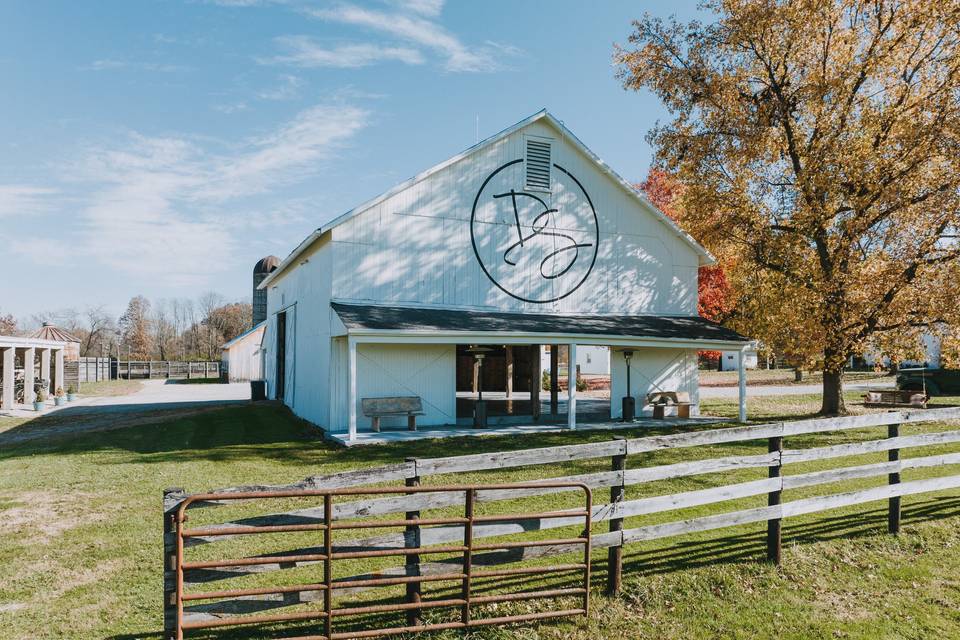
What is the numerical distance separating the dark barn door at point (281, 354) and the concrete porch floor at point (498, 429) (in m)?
9.81

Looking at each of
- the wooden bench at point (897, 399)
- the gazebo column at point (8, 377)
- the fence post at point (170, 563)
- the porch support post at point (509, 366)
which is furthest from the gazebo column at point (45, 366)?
the wooden bench at point (897, 399)

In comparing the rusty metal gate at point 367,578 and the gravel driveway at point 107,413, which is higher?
the rusty metal gate at point 367,578

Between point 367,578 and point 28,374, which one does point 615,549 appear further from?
point 28,374

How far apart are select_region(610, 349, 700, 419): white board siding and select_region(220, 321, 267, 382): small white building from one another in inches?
1262

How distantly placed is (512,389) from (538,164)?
13.4 metres

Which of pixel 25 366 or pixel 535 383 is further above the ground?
pixel 25 366

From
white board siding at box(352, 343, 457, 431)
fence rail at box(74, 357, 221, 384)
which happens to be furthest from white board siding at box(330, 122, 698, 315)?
fence rail at box(74, 357, 221, 384)

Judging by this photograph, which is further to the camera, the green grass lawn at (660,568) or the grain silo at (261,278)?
the grain silo at (261,278)

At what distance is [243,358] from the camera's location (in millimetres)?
47281

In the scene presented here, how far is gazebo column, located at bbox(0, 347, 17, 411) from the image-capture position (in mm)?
24406

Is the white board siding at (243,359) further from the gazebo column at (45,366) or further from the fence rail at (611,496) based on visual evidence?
the fence rail at (611,496)

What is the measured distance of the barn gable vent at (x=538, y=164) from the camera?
762 inches

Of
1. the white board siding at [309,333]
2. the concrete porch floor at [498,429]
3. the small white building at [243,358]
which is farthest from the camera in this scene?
the small white building at [243,358]

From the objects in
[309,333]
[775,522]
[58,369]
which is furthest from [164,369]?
[775,522]
